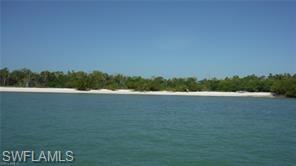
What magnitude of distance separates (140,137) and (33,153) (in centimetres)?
772

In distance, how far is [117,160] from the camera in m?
16.5

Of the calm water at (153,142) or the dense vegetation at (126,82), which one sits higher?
the dense vegetation at (126,82)

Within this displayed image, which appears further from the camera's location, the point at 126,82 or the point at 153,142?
the point at 126,82

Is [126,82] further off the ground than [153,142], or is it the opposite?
[126,82]

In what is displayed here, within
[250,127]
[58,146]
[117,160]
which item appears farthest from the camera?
[250,127]

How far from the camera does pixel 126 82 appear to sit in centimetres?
12275

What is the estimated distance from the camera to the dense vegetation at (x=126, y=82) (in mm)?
112750

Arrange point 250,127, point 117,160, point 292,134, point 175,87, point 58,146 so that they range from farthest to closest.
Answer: point 175,87
point 250,127
point 292,134
point 58,146
point 117,160

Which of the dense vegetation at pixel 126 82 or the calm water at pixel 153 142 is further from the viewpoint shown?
the dense vegetation at pixel 126 82

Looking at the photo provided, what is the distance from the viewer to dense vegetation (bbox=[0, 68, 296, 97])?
370 ft

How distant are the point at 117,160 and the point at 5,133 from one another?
9319 mm

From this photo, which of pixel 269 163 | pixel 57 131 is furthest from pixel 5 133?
pixel 269 163

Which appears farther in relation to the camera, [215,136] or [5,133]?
[215,136]

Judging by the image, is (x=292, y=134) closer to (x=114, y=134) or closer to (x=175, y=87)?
(x=114, y=134)
